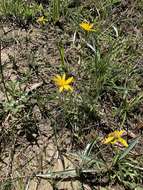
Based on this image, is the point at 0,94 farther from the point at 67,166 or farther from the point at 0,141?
the point at 67,166

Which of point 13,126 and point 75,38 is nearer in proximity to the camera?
point 13,126

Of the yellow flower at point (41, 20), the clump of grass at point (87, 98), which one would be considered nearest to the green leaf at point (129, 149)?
the clump of grass at point (87, 98)

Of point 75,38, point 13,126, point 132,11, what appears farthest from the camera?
point 132,11

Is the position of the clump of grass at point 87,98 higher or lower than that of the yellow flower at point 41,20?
lower

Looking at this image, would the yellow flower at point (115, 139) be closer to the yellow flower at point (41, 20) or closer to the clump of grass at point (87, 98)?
the clump of grass at point (87, 98)

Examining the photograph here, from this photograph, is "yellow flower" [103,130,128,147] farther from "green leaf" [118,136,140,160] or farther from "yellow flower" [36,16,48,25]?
"yellow flower" [36,16,48,25]

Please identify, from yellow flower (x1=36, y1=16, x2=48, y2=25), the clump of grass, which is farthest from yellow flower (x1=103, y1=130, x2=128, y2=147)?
yellow flower (x1=36, y1=16, x2=48, y2=25)

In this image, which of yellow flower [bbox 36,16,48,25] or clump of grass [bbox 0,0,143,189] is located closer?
clump of grass [bbox 0,0,143,189]

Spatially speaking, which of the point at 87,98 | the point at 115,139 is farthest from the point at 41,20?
the point at 115,139

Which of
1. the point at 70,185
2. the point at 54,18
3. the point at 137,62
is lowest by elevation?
the point at 70,185

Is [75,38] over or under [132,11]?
under

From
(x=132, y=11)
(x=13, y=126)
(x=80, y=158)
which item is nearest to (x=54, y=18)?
(x=132, y=11)
